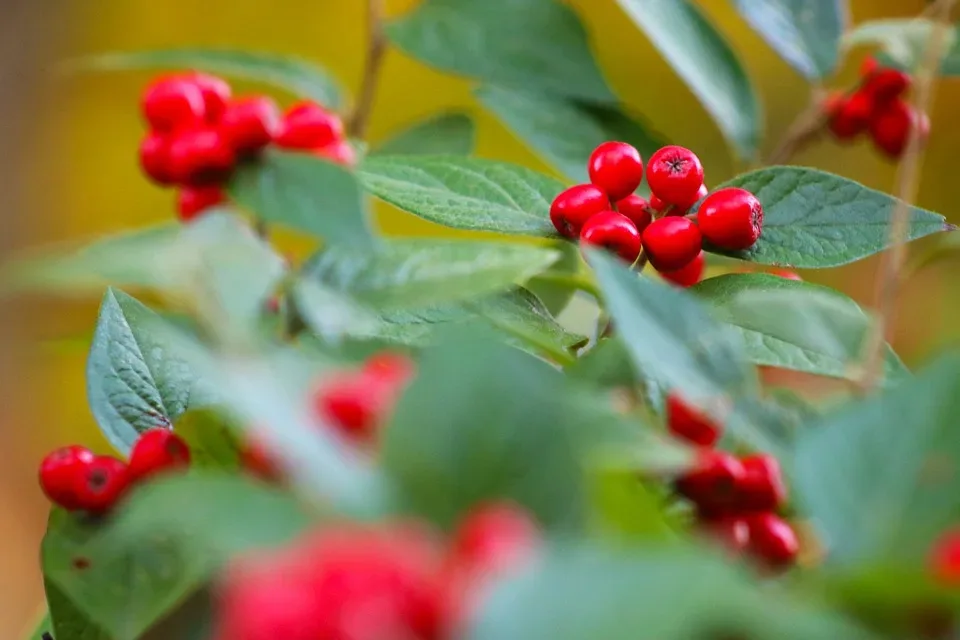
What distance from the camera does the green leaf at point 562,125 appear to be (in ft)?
1.92

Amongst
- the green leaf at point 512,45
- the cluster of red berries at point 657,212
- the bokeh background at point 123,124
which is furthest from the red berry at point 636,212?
the bokeh background at point 123,124

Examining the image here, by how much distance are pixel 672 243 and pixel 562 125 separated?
27cm

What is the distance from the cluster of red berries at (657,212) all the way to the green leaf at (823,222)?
0.01m

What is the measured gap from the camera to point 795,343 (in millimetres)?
304

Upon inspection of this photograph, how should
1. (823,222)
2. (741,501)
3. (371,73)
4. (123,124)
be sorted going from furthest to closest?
(123,124)
(371,73)
(823,222)
(741,501)

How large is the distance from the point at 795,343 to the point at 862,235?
0.08 metres

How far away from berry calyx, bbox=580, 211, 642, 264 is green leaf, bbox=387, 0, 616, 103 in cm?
26

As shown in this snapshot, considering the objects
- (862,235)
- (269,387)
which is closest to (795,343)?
(862,235)

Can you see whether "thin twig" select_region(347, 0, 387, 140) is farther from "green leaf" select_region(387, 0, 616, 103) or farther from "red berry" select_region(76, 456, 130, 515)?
"red berry" select_region(76, 456, 130, 515)

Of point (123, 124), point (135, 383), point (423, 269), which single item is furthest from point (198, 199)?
point (123, 124)

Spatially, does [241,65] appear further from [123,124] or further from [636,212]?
[123,124]

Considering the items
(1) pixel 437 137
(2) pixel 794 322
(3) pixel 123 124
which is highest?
(2) pixel 794 322

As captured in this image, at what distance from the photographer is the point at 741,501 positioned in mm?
264

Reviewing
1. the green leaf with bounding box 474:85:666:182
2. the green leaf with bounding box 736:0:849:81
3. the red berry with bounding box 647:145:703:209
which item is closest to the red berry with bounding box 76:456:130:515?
the red berry with bounding box 647:145:703:209
